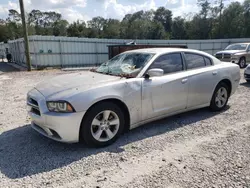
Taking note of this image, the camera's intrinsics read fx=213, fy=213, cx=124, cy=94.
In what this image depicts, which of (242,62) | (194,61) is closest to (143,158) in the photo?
→ (194,61)

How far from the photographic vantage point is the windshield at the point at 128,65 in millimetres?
3911

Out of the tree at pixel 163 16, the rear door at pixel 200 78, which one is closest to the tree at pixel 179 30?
the tree at pixel 163 16

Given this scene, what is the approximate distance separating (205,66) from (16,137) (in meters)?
4.18

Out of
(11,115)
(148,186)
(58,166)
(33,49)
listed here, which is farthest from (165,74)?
(33,49)

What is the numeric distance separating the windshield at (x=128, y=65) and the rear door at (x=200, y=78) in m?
1.02

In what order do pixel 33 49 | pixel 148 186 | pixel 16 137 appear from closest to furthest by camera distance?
pixel 148 186 → pixel 16 137 → pixel 33 49

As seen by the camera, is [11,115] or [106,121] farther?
[11,115]

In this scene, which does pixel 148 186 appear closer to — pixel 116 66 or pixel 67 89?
pixel 67 89

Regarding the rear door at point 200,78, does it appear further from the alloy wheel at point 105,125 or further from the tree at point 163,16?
the tree at point 163,16

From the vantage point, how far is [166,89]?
13.1 ft

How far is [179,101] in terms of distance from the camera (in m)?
4.28

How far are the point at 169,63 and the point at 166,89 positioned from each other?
0.60 meters

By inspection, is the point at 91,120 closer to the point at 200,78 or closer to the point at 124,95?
the point at 124,95

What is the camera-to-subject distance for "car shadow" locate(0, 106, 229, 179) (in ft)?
9.72
